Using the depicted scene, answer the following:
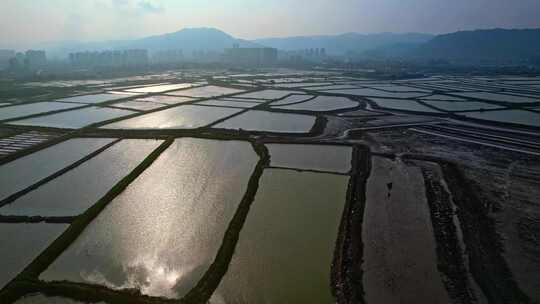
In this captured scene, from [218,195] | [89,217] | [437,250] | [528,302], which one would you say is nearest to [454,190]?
[437,250]

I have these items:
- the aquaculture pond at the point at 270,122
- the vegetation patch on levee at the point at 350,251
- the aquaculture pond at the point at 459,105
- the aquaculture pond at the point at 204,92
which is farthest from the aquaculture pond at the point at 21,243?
the aquaculture pond at the point at 459,105

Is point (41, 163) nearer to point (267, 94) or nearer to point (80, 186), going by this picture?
point (80, 186)

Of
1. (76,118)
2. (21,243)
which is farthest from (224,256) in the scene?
(76,118)

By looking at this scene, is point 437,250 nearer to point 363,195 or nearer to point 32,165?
point 363,195

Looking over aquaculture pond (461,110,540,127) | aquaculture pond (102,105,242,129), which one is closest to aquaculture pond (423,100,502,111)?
aquaculture pond (461,110,540,127)

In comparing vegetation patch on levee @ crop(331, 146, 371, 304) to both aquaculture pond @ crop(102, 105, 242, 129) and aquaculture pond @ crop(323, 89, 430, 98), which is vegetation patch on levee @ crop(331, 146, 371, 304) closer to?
aquaculture pond @ crop(102, 105, 242, 129)
